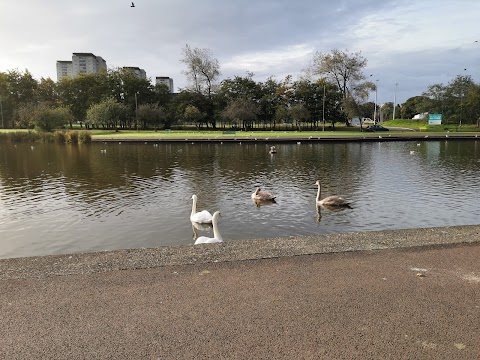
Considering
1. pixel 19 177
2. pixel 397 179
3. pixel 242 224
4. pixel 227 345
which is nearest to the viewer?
pixel 227 345

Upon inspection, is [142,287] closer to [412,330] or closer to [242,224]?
[412,330]

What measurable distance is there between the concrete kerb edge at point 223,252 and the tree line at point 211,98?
2448 inches

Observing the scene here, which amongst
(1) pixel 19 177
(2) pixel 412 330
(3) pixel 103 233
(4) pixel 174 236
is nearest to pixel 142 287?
(2) pixel 412 330

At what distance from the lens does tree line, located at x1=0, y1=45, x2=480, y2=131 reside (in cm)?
6950

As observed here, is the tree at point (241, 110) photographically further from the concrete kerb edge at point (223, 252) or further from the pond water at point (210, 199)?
the concrete kerb edge at point (223, 252)

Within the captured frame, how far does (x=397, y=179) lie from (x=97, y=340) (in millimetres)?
19060

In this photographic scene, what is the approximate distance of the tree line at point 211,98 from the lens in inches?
2736

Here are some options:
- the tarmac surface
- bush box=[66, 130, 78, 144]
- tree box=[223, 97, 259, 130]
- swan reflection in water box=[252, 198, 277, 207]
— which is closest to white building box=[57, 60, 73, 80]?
tree box=[223, 97, 259, 130]

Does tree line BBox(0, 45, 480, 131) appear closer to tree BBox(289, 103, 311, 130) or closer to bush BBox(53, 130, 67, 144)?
tree BBox(289, 103, 311, 130)

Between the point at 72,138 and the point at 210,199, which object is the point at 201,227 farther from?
the point at 72,138

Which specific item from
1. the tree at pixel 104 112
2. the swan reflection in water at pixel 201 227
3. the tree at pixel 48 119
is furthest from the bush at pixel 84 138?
the swan reflection in water at pixel 201 227

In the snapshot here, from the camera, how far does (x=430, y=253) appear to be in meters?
6.05

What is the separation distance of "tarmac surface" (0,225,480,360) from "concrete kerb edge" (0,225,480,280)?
3 cm

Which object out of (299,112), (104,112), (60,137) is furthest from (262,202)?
(104,112)
